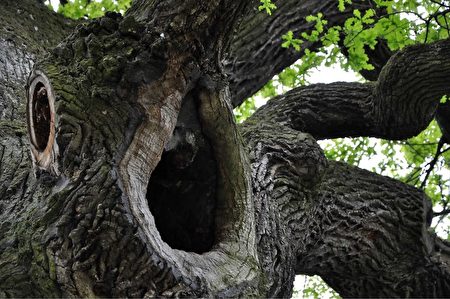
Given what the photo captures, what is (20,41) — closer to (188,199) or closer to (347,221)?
(188,199)

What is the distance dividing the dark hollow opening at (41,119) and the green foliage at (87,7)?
3150 mm

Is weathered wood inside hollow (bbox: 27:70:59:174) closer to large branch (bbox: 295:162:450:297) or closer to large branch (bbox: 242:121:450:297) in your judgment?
large branch (bbox: 242:121:450:297)

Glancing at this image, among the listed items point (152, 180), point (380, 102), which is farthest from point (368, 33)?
point (152, 180)

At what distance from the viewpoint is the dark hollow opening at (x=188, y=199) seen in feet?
9.66

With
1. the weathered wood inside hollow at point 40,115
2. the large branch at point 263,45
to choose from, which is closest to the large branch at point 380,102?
the large branch at point 263,45

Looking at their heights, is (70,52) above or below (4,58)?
below

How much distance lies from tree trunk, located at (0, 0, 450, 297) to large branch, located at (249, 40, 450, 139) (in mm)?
852

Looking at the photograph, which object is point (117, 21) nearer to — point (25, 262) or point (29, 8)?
point (25, 262)

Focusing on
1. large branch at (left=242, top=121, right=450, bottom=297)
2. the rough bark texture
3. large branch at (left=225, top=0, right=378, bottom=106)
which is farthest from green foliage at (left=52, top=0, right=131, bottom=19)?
large branch at (left=242, top=121, right=450, bottom=297)

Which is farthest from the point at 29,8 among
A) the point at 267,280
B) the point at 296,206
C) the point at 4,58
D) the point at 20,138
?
the point at 267,280

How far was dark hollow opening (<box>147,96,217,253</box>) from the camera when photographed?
9.66ft

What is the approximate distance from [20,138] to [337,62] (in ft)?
9.58

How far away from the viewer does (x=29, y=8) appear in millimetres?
4957

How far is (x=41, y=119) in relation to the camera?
8.89 ft
